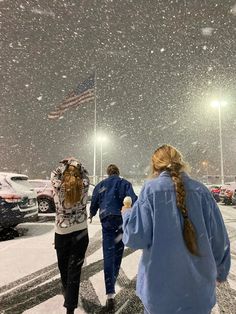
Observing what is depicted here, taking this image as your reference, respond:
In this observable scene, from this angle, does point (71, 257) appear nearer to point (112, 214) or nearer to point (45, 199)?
→ point (112, 214)

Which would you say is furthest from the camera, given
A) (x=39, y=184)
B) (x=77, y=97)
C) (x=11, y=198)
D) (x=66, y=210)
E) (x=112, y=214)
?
(x=77, y=97)

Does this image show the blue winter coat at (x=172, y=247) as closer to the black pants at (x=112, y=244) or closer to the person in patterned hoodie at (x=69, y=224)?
the person in patterned hoodie at (x=69, y=224)

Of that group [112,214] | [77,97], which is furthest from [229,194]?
[112,214]

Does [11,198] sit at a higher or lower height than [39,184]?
lower

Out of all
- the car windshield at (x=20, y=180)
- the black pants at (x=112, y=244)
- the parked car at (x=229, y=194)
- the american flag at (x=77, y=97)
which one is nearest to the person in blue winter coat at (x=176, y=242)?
the black pants at (x=112, y=244)

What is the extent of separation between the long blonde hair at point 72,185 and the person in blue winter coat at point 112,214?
90 centimetres

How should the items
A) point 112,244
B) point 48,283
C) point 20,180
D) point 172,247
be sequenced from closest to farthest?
point 172,247 → point 112,244 → point 48,283 → point 20,180

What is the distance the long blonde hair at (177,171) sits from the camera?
229 centimetres

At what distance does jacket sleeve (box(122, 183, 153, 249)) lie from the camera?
92.6 inches

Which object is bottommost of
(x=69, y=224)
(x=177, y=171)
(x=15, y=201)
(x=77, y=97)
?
(x=15, y=201)

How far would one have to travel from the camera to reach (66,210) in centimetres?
421

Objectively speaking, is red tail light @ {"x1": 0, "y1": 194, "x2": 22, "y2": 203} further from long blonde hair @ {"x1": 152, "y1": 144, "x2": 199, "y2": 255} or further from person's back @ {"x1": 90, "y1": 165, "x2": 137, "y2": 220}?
long blonde hair @ {"x1": 152, "y1": 144, "x2": 199, "y2": 255}

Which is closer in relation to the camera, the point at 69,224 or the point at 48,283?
the point at 69,224

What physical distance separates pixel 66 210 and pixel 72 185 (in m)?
0.33
